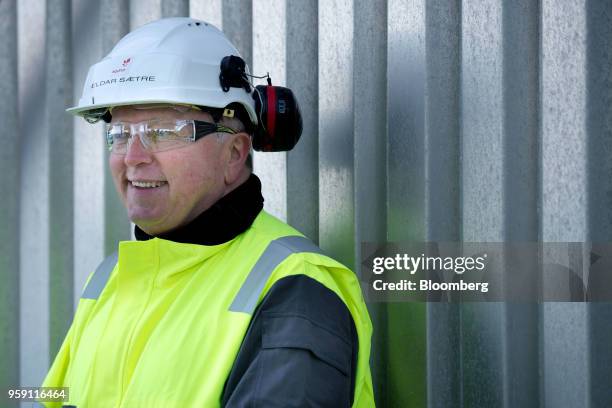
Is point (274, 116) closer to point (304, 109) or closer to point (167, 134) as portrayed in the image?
point (167, 134)

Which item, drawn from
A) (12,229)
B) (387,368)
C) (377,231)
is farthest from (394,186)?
(12,229)

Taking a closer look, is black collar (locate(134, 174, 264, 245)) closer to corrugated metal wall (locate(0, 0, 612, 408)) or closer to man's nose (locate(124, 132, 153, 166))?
man's nose (locate(124, 132, 153, 166))

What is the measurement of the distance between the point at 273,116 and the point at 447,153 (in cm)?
50

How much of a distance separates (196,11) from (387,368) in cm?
152

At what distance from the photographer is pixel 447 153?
248 centimetres

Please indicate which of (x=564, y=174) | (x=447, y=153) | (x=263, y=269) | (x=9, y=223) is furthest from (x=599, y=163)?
(x=9, y=223)

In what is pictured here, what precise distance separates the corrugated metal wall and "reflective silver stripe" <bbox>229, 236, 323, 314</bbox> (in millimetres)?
492

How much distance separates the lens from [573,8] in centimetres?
217

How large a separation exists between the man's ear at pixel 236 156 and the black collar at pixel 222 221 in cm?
7

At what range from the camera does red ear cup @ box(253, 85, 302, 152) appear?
2.50 m

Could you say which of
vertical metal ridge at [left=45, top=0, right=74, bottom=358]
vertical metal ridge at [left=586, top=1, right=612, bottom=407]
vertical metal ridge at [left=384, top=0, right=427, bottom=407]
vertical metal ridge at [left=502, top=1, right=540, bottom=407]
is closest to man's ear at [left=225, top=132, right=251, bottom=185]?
vertical metal ridge at [left=384, top=0, right=427, bottom=407]

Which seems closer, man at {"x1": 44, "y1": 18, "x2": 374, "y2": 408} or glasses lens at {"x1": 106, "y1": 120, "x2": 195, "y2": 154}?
man at {"x1": 44, "y1": 18, "x2": 374, "y2": 408}

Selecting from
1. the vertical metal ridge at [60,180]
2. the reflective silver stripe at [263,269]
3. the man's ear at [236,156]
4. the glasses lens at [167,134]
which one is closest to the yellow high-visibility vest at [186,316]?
the reflective silver stripe at [263,269]

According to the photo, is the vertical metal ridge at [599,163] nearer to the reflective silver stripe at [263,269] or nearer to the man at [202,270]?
the man at [202,270]
